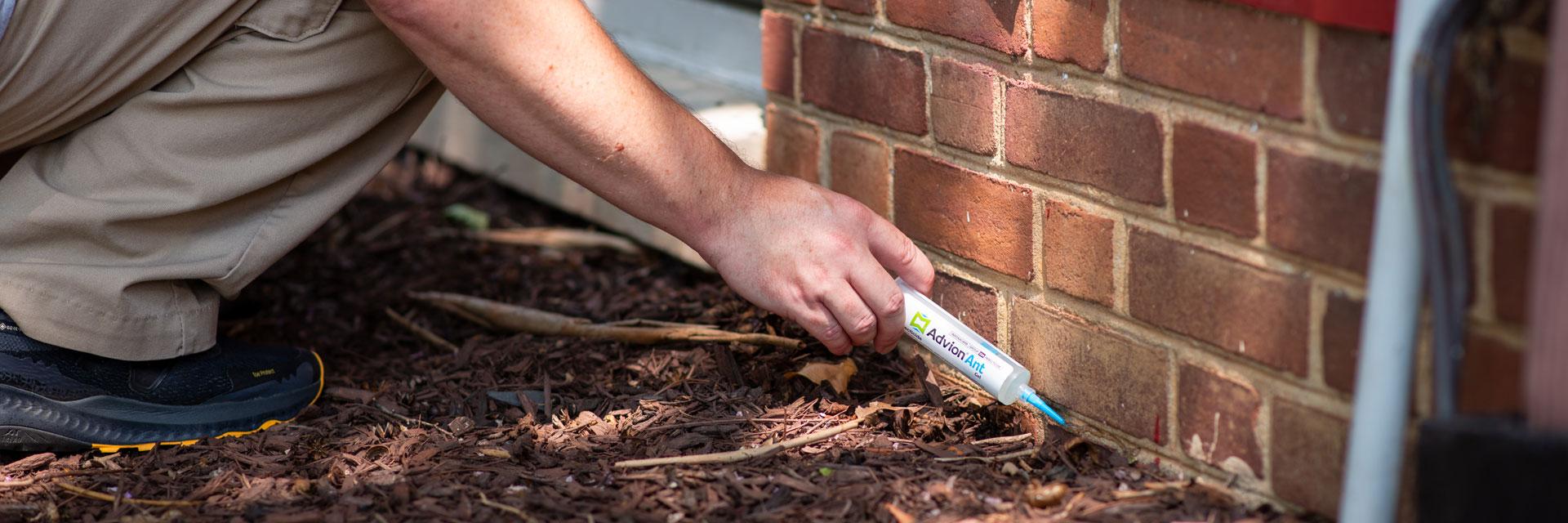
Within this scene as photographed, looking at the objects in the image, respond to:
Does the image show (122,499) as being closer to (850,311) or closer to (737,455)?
(737,455)

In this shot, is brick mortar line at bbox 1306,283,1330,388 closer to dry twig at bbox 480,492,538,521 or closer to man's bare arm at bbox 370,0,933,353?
man's bare arm at bbox 370,0,933,353

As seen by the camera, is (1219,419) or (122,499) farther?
(122,499)

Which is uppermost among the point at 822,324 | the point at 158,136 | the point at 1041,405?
the point at 158,136

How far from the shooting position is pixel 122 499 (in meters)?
1.59

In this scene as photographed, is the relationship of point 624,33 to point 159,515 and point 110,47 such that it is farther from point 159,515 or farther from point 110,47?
point 159,515

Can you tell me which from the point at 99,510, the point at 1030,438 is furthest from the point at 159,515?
the point at 1030,438

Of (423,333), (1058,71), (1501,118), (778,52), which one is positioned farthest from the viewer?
(423,333)

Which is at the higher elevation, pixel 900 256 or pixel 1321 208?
pixel 1321 208

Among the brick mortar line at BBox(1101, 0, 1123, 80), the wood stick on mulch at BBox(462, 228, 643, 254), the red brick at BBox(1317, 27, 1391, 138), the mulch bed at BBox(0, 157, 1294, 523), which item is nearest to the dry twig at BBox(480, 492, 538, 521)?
the mulch bed at BBox(0, 157, 1294, 523)

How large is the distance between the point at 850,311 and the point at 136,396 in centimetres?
95

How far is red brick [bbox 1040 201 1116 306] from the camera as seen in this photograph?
61.1 inches

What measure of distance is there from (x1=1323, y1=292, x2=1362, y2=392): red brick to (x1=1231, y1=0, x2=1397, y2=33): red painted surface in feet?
0.83

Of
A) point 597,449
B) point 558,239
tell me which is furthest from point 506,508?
point 558,239

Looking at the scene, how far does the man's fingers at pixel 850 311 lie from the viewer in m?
1.60
